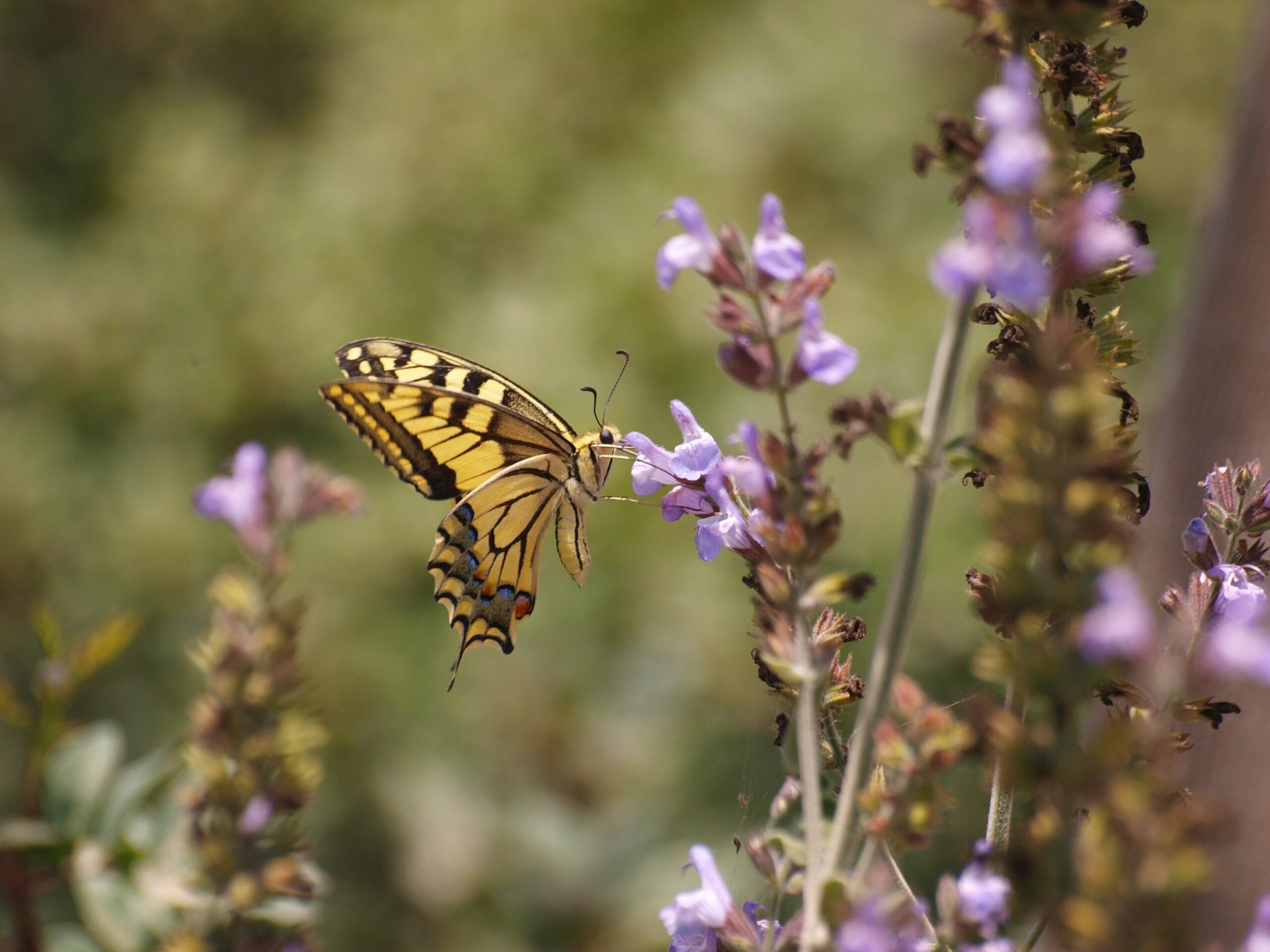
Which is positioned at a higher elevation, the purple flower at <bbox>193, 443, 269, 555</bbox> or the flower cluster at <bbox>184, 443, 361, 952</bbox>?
the purple flower at <bbox>193, 443, 269, 555</bbox>

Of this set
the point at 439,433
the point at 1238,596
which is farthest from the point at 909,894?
the point at 439,433

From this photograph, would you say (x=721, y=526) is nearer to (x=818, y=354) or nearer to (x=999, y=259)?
(x=818, y=354)

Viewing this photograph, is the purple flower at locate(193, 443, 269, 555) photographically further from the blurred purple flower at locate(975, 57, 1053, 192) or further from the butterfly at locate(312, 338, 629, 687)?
the butterfly at locate(312, 338, 629, 687)

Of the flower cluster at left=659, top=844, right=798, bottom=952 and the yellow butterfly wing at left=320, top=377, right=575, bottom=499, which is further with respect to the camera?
the yellow butterfly wing at left=320, top=377, right=575, bottom=499

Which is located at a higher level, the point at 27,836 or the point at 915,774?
the point at 27,836

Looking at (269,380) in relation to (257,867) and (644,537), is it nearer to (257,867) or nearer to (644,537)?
(644,537)

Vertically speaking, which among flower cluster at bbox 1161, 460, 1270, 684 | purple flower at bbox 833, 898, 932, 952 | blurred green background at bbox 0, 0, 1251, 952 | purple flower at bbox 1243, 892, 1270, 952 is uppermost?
blurred green background at bbox 0, 0, 1251, 952

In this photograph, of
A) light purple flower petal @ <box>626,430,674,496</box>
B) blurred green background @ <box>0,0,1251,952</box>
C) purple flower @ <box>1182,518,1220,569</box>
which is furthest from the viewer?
blurred green background @ <box>0,0,1251,952</box>

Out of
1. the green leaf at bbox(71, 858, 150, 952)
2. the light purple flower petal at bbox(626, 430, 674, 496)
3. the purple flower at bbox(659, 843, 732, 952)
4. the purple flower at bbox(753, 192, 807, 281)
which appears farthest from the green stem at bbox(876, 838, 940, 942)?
the green leaf at bbox(71, 858, 150, 952)
